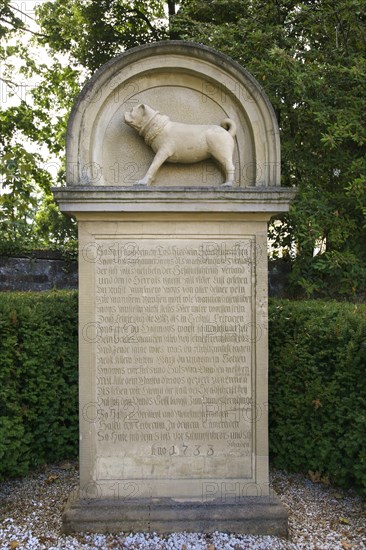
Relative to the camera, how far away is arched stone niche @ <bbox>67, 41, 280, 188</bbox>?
3.66 metres

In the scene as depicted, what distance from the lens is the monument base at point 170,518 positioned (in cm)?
352

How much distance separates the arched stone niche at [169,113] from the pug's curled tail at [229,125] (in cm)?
5

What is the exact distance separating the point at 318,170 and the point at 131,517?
16.6ft

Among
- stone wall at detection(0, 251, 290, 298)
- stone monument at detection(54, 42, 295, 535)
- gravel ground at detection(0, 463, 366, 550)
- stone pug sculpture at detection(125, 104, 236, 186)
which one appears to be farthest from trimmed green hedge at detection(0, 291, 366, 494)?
stone wall at detection(0, 251, 290, 298)

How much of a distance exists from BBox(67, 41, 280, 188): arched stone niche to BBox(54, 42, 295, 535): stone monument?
0.04 ft

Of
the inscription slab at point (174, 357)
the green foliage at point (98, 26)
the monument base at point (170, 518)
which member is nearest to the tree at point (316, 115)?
the inscription slab at point (174, 357)

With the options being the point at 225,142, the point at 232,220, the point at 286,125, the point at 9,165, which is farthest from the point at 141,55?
the point at 286,125

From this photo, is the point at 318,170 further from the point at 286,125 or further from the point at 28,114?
the point at 28,114

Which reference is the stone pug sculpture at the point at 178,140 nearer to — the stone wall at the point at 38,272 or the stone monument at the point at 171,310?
the stone monument at the point at 171,310

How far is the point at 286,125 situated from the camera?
23.3ft

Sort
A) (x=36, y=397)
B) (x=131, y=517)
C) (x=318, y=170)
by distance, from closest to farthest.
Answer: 1. (x=131, y=517)
2. (x=36, y=397)
3. (x=318, y=170)

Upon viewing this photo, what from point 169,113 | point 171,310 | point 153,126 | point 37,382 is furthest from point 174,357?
point 169,113

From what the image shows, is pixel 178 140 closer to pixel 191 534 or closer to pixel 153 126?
pixel 153 126

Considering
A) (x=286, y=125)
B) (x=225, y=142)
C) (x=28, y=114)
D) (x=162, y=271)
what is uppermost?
(x=28, y=114)
